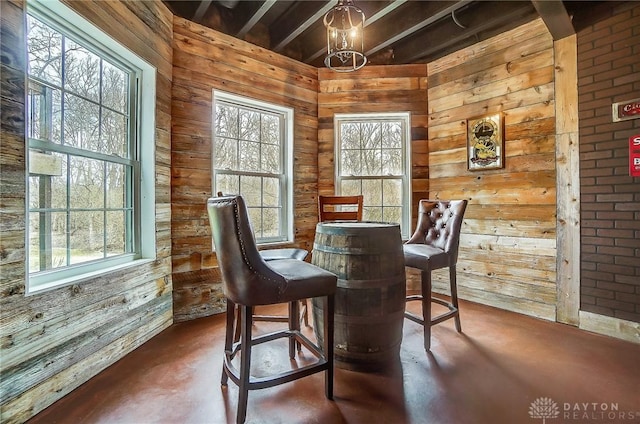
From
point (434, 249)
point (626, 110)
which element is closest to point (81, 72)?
point (434, 249)

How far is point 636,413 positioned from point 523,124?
224 centimetres

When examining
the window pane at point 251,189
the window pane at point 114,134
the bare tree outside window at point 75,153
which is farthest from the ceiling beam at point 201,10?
the window pane at point 251,189

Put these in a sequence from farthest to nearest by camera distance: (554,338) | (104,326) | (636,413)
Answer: (554,338) < (104,326) < (636,413)

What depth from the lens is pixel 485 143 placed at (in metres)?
3.11

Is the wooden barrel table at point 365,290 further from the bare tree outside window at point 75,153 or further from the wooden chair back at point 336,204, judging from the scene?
the bare tree outside window at point 75,153

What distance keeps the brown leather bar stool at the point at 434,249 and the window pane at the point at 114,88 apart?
2.27 metres

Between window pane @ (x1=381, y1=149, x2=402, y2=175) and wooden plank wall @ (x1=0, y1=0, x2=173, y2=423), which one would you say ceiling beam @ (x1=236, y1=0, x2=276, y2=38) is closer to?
wooden plank wall @ (x1=0, y1=0, x2=173, y2=423)

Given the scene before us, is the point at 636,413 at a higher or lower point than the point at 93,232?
lower

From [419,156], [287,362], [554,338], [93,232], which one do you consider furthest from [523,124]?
[93,232]

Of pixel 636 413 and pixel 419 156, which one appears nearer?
pixel 636 413

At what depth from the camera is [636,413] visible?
4.91 ft

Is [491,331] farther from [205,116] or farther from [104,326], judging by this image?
[205,116]

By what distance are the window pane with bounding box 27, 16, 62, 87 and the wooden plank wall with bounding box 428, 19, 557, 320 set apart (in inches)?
126

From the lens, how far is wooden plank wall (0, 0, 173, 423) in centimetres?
142
